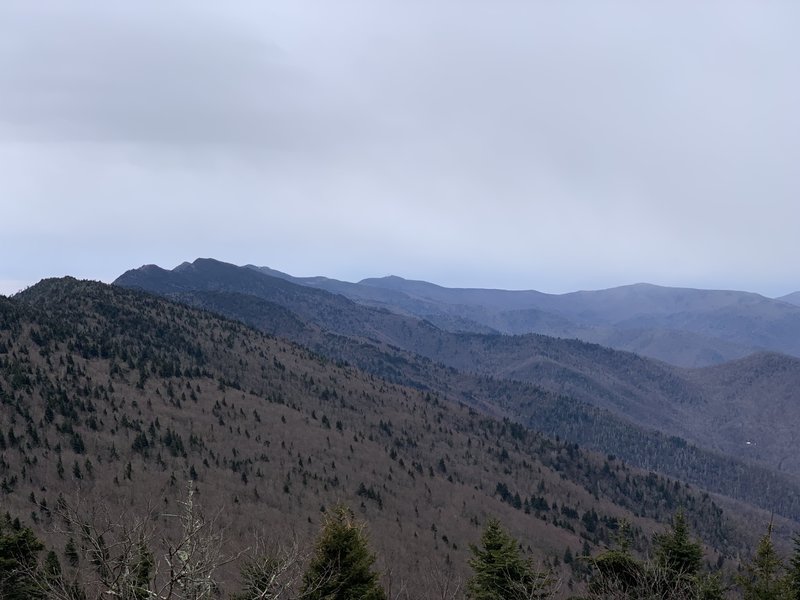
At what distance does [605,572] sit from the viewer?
31203 millimetres

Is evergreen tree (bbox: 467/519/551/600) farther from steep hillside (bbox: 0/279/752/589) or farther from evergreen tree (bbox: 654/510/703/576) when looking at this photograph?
steep hillside (bbox: 0/279/752/589)

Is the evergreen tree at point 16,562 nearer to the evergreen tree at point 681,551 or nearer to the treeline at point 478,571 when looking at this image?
the treeline at point 478,571

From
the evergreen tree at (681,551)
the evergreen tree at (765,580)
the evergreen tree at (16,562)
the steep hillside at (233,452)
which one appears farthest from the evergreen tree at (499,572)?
the steep hillside at (233,452)

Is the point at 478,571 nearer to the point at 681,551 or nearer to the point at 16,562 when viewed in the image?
the point at 681,551

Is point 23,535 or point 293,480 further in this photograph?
point 293,480

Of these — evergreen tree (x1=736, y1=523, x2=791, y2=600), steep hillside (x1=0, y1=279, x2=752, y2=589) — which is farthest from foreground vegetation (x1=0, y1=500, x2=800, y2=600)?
steep hillside (x1=0, y1=279, x2=752, y2=589)

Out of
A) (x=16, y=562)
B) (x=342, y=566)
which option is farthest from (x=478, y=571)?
(x=16, y=562)

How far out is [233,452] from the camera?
4648 inches

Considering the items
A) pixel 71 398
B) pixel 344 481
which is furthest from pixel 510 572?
pixel 71 398

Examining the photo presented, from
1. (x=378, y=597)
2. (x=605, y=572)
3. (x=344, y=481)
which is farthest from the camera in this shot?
(x=344, y=481)

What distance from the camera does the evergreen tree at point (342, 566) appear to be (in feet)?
79.0

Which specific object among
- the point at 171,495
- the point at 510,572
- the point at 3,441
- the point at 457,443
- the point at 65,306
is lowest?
the point at 457,443

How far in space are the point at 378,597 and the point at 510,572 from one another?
328 inches

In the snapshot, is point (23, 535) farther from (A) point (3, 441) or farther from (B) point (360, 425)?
(B) point (360, 425)
